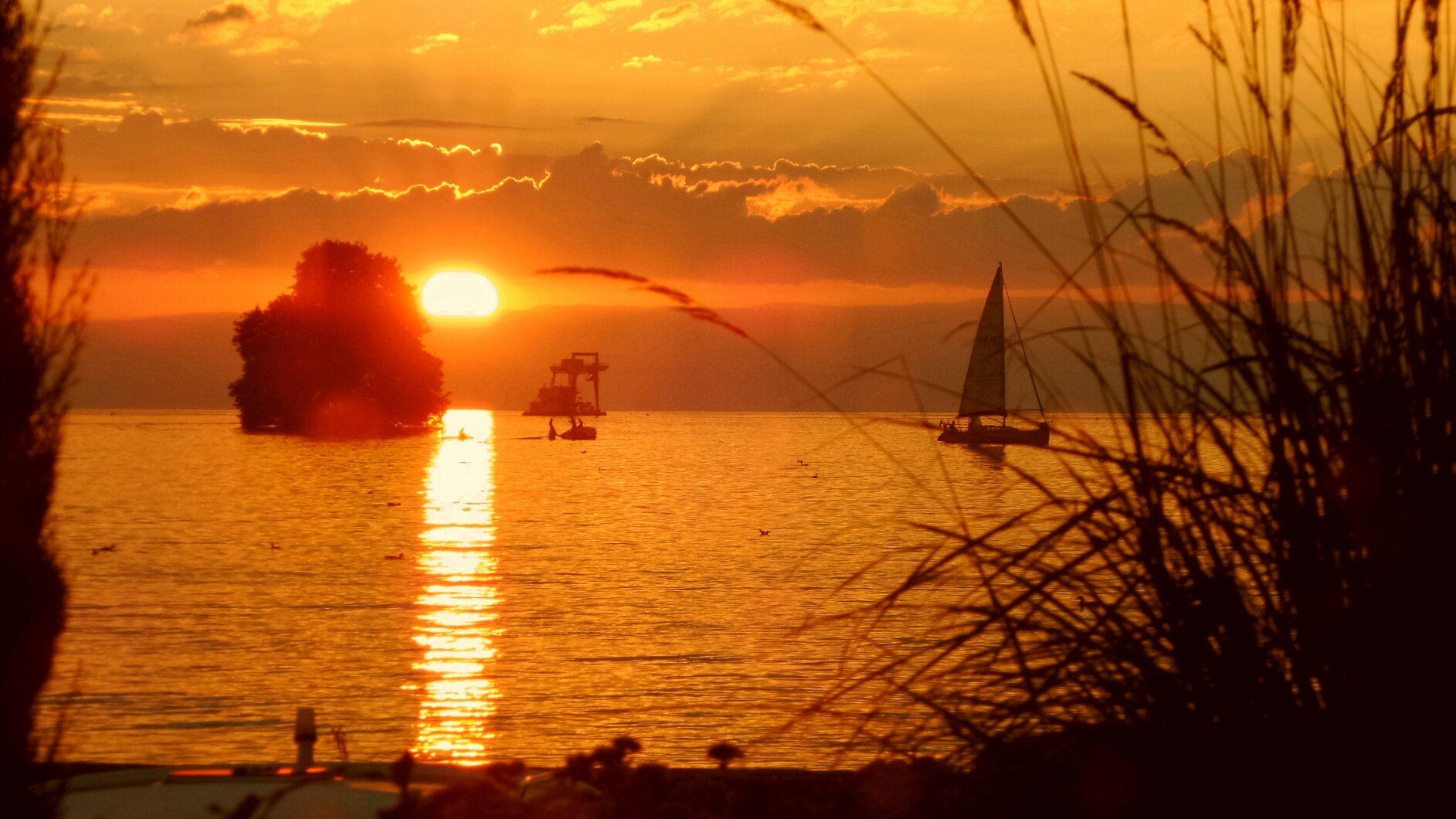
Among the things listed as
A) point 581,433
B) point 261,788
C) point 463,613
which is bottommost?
point 463,613

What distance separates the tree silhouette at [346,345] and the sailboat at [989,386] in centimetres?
3528

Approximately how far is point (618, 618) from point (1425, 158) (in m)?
19.3

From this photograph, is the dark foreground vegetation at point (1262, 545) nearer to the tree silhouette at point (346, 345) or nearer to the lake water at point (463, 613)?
the lake water at point (463, 613)

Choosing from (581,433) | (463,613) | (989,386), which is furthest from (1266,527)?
(581,433)

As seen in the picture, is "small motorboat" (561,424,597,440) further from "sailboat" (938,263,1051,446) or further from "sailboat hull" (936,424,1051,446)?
"sailboat hull" (936,424,1051,446)

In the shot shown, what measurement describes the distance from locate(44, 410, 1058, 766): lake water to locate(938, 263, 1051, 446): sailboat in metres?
0.25

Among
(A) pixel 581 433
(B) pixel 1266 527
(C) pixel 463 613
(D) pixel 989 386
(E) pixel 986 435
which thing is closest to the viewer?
(B) pixel 1266 527

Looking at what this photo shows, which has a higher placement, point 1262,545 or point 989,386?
point 989,386

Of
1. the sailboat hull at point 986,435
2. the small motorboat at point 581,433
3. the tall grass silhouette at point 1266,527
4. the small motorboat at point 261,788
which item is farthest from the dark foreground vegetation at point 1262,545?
the small motorboat at point 581,433

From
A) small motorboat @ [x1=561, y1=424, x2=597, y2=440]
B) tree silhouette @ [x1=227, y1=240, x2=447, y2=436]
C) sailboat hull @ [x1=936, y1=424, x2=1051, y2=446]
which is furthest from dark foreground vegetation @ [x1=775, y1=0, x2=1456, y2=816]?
small motorboat @ [x1=561, y1=424, x2=597, y2=440]

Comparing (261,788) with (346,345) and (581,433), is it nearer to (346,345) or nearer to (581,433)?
(346,345)

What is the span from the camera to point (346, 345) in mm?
76375

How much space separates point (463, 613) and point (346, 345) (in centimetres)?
5877

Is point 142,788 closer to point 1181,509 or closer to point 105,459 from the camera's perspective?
point 1181,509
